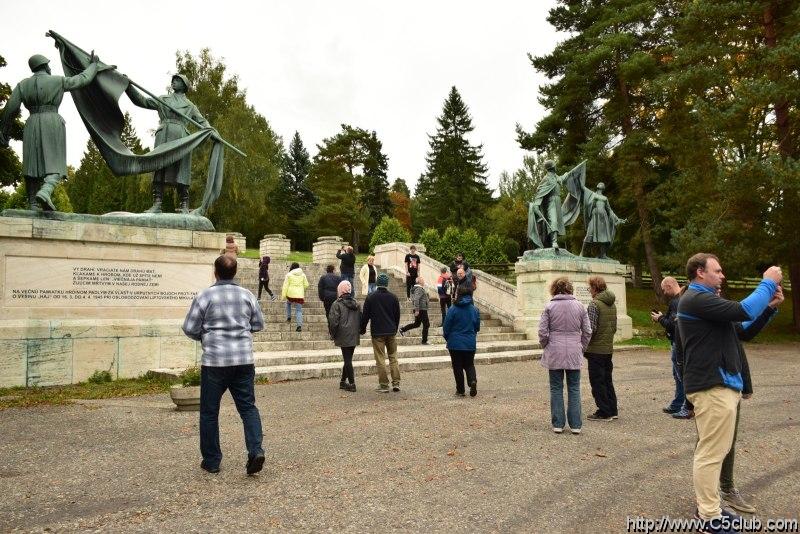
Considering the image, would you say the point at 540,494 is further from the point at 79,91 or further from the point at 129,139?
the point at 129,139

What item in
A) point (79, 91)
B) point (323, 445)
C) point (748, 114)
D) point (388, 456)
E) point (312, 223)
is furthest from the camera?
point (312, 223)

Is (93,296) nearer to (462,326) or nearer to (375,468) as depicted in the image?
(462,326)

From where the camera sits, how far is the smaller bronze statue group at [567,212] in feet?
53.4

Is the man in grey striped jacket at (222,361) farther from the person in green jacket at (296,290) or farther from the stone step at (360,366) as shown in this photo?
the person in green jacket at (296,290)

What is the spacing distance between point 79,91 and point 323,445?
762cm

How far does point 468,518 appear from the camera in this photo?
377 cm

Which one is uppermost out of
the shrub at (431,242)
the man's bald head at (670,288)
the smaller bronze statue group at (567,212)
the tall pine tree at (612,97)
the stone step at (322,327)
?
the tall pine tree at (612,97)

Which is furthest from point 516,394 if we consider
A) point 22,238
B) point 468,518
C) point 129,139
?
point 129,139

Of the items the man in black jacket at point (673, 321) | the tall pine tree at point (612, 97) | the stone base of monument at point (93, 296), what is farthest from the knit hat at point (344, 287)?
the tall pine tree at point (612, 97)

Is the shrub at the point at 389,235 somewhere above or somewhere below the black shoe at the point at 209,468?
above

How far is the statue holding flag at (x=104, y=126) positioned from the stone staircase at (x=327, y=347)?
3.02 metres

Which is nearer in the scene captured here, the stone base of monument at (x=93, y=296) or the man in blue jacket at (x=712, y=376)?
the man in blue jacket at (x=712, y=376)

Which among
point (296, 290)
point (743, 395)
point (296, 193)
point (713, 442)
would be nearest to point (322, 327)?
point (296, 290)

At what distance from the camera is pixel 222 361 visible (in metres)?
4.60
